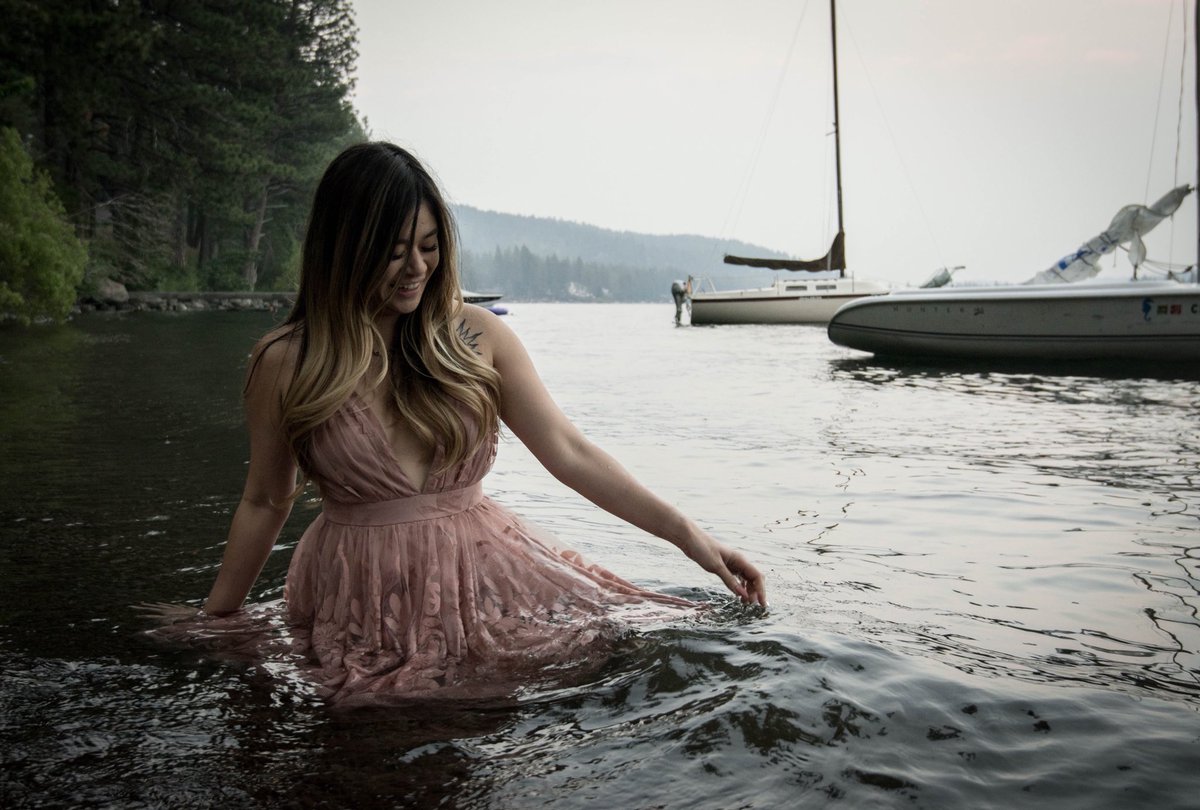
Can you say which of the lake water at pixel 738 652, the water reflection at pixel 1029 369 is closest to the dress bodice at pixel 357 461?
the lake water at pixel 738 652

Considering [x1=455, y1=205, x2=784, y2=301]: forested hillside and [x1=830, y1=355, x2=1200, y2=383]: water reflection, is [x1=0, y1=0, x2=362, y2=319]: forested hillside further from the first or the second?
[x1=455, y1=205, x2=784, y2=301]: forested hillside

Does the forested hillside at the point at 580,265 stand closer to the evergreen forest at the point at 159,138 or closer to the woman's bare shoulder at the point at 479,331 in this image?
the evergreen forest at the point at 159,138

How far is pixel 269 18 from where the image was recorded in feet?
129

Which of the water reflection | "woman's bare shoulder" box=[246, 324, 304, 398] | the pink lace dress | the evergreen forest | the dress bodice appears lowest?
the water reflection

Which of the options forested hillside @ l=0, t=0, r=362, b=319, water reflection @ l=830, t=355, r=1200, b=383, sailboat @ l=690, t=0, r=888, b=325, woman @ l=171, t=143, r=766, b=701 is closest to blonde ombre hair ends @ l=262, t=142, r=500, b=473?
woman @ l=171, t=143, r=766, b=701

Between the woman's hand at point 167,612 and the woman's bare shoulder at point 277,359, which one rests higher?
the woman's bare shoulder at point 277,359

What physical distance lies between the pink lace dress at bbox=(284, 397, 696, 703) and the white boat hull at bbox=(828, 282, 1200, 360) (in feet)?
43.1

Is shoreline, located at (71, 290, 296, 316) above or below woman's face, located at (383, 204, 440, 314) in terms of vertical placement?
below

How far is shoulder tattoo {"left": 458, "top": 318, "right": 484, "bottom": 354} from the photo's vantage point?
2498 millimetres

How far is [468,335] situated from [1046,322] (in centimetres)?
1330

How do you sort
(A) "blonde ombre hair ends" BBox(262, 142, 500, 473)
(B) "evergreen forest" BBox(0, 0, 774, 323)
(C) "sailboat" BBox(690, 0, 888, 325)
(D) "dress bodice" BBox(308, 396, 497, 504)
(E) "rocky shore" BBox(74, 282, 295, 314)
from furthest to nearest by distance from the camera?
(C) "sailboat" BBox(690, 0, 888, 325) < (E) "rocky shore" BBox(74, 282, 295, 314) < (B) "evergreen forest" BBox(0, 0, 774, 323) < (D) "dress bodice" BBox(308, 396, 497, 504) < (A) "blonde ombre hair ends" BBox(262, 142, 500, 473)

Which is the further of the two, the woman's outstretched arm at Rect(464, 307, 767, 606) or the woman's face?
the woman's outstretched arm at Rect(464, 307, 767, 606)

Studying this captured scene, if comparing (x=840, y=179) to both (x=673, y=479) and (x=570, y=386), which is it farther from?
(x=673, y=479)

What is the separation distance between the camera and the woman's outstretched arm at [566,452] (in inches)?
99.3
